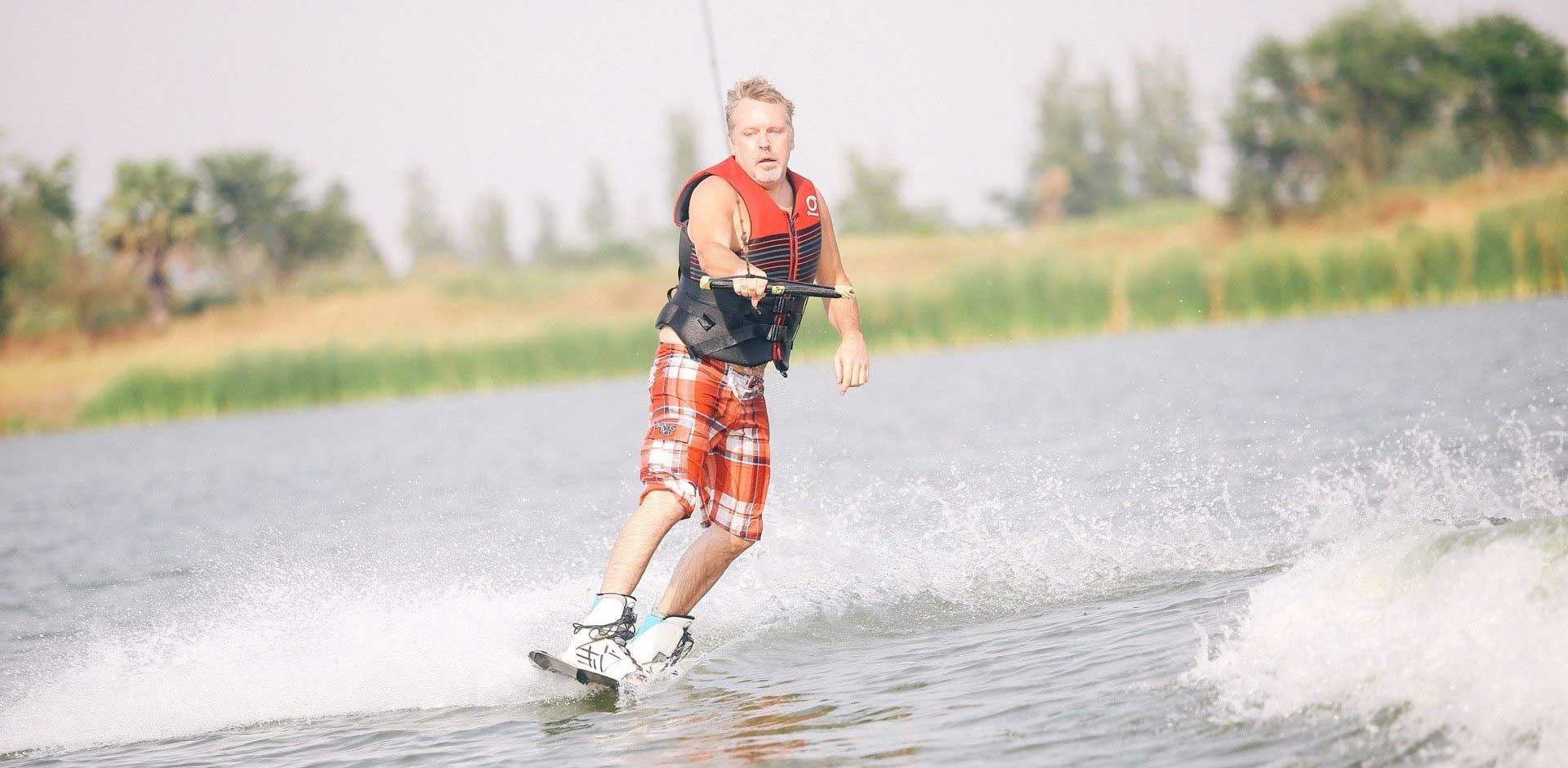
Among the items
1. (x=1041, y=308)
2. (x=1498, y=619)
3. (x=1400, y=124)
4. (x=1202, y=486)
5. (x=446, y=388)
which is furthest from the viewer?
(x=1400, y=124)

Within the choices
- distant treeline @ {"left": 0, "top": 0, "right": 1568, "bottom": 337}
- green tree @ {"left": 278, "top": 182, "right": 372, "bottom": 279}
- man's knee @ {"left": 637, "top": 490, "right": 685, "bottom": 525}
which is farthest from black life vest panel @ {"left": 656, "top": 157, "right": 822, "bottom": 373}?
green tree @ {"left": 278, "top": 182, "right": 372, "bottom": 279}

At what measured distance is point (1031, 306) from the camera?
3159 cm

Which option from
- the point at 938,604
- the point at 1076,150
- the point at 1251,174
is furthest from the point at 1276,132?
the point at 938,604

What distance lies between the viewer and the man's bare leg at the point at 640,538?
5.70 meters

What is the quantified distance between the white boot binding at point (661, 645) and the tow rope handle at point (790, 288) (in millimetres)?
1278

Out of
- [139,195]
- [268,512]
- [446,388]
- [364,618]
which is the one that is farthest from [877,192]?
[364,618]

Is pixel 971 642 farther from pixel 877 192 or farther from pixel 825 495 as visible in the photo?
pixel 877 192

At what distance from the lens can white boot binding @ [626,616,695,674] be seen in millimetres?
5770

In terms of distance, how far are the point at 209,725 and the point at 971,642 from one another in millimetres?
2939

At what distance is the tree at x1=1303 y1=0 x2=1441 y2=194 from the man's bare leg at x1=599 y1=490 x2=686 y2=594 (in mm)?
64474

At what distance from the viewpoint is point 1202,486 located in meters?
9.39

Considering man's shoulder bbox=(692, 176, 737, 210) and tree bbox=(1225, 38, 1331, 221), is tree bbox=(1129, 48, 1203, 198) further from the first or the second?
man's shoulder bbox=(692, 176, 737, 210)

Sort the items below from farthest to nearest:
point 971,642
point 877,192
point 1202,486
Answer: point 877,192, point 1202,486, point 971,642

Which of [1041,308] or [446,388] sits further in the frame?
[446,388]
